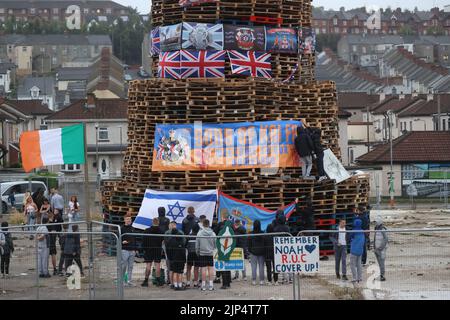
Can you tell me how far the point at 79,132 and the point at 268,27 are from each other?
373 inches

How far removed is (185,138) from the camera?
31469 mm

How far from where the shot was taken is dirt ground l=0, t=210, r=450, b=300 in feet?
74.6

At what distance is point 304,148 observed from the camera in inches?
1220

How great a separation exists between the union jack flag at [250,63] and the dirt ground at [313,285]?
7820 millimetres

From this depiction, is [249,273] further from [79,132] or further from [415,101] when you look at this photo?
[415,101]

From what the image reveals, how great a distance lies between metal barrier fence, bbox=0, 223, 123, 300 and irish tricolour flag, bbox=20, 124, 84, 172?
146 cm

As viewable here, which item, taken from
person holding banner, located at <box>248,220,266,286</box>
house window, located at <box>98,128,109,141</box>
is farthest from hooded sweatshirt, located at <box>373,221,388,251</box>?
house window, located at <box>98,128,109,141</box>

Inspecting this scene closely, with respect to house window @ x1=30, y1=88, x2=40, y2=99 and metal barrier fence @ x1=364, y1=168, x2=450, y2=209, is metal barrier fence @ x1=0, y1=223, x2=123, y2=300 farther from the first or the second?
house window @ x1=30, y1=88, x2=40, y2=99

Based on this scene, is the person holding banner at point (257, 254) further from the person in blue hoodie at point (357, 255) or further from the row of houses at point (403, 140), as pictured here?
the row of houses at point (403, 140)

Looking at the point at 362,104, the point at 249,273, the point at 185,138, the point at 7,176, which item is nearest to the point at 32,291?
the point at 249,273

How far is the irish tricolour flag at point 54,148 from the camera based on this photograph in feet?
80.8

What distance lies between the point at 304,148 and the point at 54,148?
828 centimetres

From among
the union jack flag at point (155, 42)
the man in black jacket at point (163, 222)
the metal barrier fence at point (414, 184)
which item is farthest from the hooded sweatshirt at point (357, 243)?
the metal barrier fence at point (414, 184)

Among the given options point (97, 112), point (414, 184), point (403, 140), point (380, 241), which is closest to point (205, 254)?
point (380, 241)
